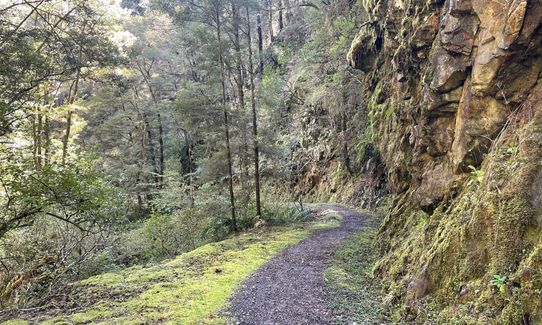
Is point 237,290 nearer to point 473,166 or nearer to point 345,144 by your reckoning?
point 473,166

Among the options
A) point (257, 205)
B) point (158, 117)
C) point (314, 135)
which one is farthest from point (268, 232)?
point (158, 117)

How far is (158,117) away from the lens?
75.5 ft

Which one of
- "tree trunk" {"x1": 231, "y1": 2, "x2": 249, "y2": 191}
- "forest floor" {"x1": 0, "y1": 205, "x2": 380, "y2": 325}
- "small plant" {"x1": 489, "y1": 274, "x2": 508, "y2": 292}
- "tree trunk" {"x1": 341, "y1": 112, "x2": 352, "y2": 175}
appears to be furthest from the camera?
"tree trunk" {"x1": 341, "y1": 112, "x2": 352, "y2": 175}

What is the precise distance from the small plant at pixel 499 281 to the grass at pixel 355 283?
2.20 m

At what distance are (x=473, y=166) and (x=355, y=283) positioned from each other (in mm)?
3551

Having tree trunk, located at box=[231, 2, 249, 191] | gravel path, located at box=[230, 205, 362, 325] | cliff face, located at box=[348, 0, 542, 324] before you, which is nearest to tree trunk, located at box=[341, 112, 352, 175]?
tree trunk, located at box=[231, 2, 249, 191]

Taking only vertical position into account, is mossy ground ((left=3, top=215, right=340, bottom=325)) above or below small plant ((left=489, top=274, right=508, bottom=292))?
below

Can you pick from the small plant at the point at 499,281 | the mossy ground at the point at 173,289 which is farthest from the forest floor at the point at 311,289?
the small plant at the point at 499,281

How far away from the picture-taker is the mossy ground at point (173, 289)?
5957 millimetres

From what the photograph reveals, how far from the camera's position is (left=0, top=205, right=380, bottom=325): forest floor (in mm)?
5910

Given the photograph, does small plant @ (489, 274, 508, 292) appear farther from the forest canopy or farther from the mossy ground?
the forest canopy

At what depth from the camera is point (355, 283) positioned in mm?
7410

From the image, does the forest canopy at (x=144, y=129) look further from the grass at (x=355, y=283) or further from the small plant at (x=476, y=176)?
the small plant at (x=476, y=176)

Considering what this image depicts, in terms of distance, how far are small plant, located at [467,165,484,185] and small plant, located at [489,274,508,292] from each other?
1.72 metres
